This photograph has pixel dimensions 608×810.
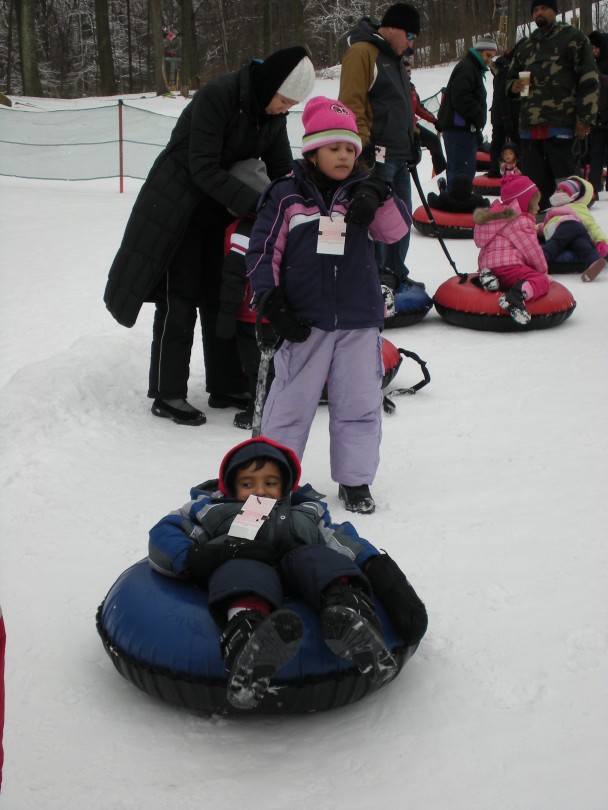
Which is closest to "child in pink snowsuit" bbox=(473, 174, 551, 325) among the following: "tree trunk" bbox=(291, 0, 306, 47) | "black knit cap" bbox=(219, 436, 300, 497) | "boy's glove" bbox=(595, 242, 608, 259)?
"boy's glove" bbox=(595, 242, 608, 259)

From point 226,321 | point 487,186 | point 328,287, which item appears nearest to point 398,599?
point 328,287

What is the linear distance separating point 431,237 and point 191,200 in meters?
5.50

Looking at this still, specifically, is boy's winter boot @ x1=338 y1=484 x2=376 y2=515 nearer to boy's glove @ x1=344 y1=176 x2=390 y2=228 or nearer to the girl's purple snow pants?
the girl's purple snow pants

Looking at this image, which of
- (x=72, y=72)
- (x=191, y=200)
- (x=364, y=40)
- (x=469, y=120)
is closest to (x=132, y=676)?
(x=191, y=200)

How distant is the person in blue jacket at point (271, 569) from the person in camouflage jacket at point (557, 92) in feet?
19.0

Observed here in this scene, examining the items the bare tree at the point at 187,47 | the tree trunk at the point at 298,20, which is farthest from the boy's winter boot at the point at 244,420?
the bare tree at the point at 187,47

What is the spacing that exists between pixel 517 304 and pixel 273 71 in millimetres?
Answer: 2508

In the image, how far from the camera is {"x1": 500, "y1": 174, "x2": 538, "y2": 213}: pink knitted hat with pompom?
630 cm

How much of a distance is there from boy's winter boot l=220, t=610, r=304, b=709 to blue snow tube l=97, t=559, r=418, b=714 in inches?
4.3

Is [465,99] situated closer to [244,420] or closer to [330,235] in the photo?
[244,420]

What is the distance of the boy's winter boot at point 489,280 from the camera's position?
598 cm

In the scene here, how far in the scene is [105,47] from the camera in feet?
79.1

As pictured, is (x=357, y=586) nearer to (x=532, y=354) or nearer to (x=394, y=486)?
(x=394, y=486)

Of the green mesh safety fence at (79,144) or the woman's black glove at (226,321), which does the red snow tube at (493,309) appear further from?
the green mesh safety fence at (79,144)
